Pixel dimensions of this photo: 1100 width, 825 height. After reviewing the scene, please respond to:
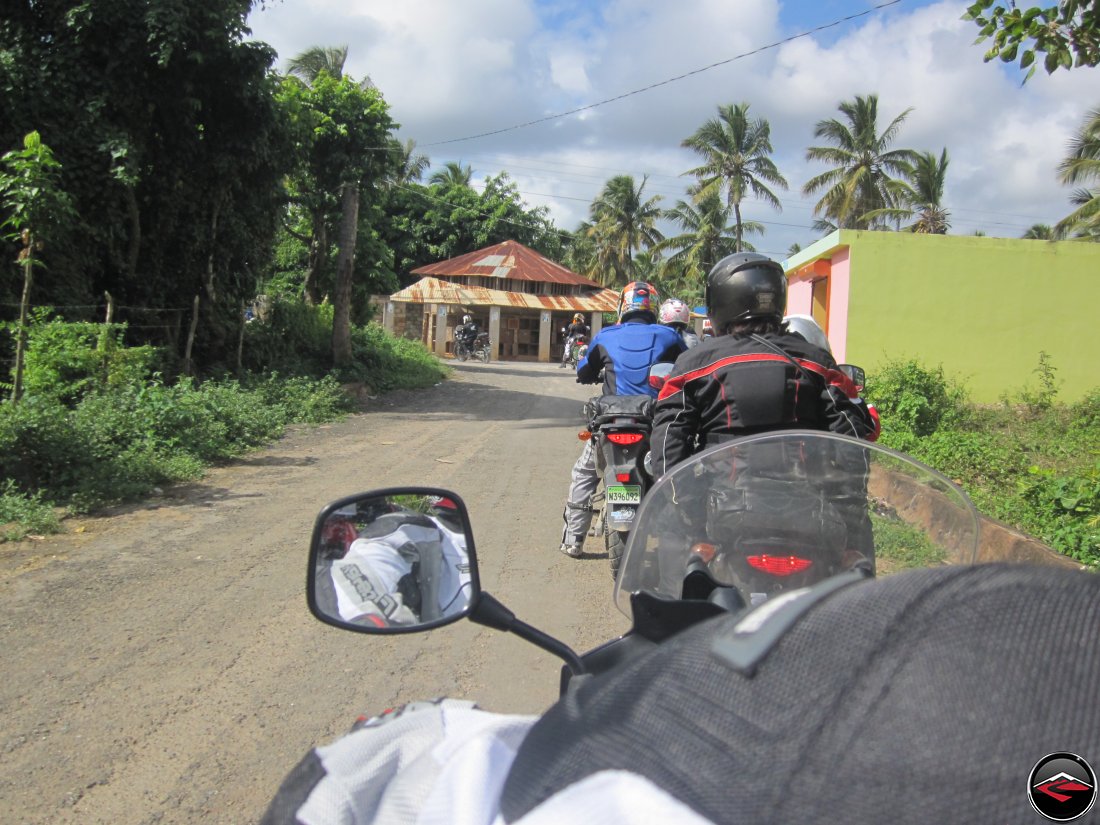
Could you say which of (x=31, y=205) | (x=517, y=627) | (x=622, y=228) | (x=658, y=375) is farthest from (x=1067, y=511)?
(x=622, y=228)

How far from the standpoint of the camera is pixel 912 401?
10.8 m

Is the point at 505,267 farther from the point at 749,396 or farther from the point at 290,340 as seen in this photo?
the point at 749,396

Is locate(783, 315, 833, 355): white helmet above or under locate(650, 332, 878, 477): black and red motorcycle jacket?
above

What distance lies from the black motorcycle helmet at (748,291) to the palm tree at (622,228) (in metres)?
41.9

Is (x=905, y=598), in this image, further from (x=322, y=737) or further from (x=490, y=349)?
(x=490, y=349)

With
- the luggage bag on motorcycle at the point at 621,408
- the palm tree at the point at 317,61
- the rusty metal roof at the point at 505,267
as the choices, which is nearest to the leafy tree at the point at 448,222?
the rusty metal roof at the point at 505,267

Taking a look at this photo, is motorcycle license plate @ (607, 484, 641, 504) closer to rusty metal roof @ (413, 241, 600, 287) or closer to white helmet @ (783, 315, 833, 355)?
white helmet @ (783, 315, 833, 355)

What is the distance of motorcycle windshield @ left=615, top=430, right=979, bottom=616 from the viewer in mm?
2033

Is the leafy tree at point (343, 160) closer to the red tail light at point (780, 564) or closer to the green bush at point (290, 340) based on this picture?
the green bush at point (290, 340)

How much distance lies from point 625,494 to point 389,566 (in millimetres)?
3314

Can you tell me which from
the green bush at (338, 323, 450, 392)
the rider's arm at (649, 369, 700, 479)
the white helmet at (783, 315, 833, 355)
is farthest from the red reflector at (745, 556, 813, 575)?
the green bush at (338, 323, 450, 392)

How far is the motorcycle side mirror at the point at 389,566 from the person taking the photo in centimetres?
163

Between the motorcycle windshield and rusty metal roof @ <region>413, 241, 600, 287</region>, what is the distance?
35173 millimetres

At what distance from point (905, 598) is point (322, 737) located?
2833mm
